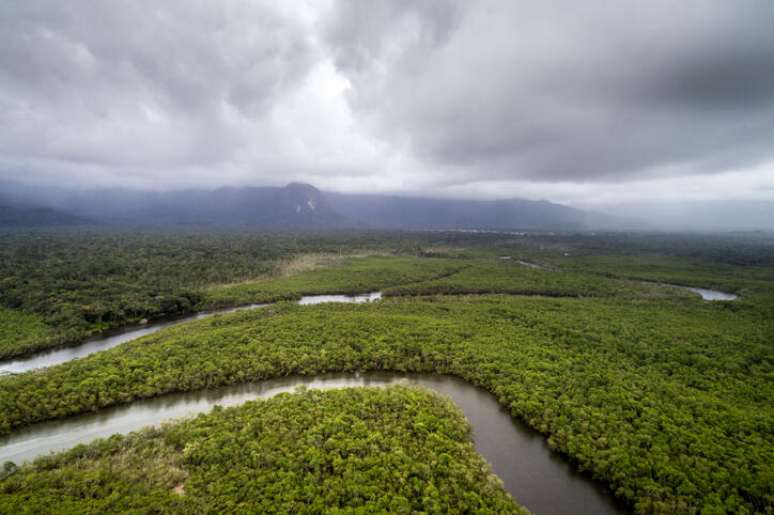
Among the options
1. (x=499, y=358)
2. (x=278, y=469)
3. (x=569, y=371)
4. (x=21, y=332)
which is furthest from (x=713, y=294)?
(x=21, y=332)

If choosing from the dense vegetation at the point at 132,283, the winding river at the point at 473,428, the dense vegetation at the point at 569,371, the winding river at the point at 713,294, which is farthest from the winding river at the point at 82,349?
the winding river at the point at 713,294

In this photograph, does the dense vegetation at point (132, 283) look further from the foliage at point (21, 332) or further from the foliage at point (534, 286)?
the foliage at point (534, 286)

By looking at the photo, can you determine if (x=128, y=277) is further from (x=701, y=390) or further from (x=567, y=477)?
(x=701, y=390)

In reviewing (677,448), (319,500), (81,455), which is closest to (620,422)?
(677,448)

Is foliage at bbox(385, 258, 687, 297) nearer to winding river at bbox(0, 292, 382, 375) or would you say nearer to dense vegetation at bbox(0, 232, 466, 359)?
dense vegetation at bbox(0, 232, 466, 359)

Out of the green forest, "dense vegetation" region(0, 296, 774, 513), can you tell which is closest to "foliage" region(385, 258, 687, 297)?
the green forest
